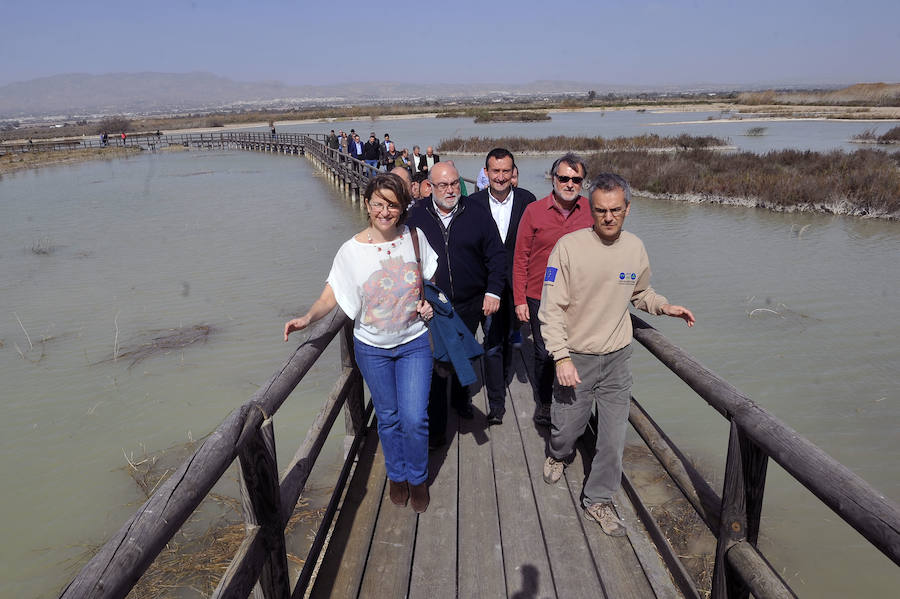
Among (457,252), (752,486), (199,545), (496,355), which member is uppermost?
(457,252)

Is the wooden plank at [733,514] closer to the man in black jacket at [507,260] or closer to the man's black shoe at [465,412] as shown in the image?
the man in black jacket at [507,260]

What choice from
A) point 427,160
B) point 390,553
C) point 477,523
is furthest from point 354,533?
point 427,160

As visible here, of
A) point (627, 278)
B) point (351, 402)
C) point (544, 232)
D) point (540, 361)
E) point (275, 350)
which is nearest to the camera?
point (627, 278)

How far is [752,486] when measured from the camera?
7.04 feet

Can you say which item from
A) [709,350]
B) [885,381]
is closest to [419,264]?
[709,350]

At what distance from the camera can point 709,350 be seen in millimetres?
7738

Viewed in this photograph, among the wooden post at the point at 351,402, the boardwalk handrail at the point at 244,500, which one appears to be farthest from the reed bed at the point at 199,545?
the boardwalk handrail at the point at 244,500

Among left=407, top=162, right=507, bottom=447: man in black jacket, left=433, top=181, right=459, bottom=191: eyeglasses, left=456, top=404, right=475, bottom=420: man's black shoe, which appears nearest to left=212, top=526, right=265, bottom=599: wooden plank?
left=407, top=162, right=507, bottom=447: man in black jacket

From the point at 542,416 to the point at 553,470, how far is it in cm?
72

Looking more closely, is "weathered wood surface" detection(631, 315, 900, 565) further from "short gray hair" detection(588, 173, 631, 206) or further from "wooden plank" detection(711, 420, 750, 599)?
"short gray hair" detection(588, 173, 631, 206)

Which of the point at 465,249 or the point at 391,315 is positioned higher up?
the point at 465,249

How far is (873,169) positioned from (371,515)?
20010 mm

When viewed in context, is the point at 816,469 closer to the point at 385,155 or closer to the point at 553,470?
the point at 553,470

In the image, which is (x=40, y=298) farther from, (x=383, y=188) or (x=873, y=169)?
(x=873, y=169)
